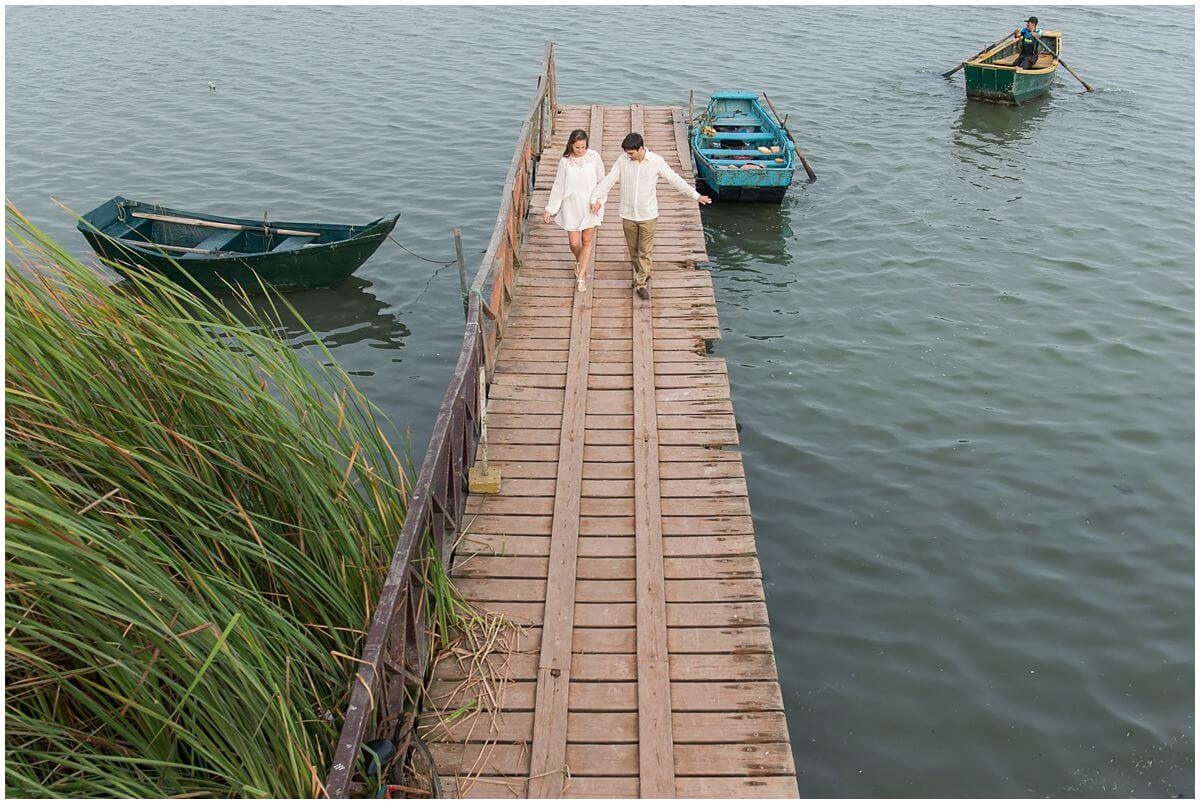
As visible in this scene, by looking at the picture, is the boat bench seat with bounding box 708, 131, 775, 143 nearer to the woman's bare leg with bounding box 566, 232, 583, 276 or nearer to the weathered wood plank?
the woman's bare leg with bounding box 566, 232, 583, 276

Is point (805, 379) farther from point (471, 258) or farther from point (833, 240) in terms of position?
point (471, 258)

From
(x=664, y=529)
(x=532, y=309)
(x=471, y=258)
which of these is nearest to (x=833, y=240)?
(x=471, y=258)

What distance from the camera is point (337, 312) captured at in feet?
39.3

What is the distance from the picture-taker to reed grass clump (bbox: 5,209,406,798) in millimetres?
3455

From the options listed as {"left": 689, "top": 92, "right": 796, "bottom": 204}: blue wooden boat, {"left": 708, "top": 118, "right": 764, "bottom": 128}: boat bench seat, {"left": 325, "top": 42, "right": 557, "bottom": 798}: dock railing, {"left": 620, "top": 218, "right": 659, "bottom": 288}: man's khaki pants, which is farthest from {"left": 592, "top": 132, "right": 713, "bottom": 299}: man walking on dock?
{"left": 708, "top": 118, "right": 764, "bottom": 128}: boat bench seat

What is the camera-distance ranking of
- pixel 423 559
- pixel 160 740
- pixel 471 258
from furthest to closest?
pixel 471 258 < pixel 423 559 < pixel 160 740

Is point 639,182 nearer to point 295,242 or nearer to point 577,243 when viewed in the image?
point 577,243

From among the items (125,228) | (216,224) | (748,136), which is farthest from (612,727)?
(748,136)

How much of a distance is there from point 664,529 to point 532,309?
11.9 feet

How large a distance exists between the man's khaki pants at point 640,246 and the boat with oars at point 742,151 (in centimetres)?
489

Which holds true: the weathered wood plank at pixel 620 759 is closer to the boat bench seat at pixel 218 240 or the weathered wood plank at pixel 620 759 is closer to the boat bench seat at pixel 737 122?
the boat bench seat at pixel 218 240

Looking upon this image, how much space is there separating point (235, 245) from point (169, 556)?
959 cm

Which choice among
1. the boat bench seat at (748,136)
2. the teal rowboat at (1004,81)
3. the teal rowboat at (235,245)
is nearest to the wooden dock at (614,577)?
the teal rowboat at (235,245)

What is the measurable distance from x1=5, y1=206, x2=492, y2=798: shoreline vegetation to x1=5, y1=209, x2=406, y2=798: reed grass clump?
0.01m
